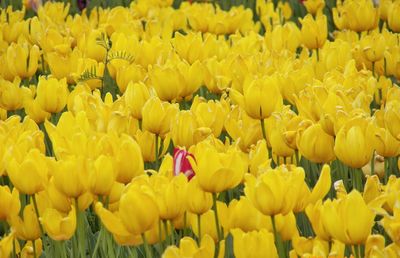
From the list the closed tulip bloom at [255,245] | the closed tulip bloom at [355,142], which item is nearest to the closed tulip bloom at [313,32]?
the closed tulip bloom at [355,142]

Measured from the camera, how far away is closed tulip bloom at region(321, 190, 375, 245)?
219 centimetres

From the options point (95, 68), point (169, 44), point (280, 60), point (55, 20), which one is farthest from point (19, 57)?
point (55, 20)

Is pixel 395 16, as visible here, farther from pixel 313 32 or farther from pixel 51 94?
pixel 51 94

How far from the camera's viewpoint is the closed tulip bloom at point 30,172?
256 centimetres

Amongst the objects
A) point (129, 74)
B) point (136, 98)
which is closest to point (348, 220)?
point (136, 98)

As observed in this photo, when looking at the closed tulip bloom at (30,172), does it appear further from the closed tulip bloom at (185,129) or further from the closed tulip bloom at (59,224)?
the closed tulip bloom at (185,129)

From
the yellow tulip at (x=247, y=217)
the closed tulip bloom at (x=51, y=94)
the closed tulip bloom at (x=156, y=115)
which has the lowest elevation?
the closed tulip bloom at (x=51, y=94)

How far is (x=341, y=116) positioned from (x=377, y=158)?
1.96 feet

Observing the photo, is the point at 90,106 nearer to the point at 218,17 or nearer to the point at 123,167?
the point at 123,167

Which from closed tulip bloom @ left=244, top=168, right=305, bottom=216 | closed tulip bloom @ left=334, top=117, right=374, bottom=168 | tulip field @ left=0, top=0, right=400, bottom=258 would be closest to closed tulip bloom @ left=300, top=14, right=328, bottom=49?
tulip field @ left=0, top=0, right=400, bottom=258

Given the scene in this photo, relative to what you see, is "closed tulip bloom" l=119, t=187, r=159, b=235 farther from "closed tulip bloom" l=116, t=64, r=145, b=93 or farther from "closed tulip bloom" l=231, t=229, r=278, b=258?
"closed tulip bloom" l=116, t=64, r=145, b=93

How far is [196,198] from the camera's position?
2434 mm

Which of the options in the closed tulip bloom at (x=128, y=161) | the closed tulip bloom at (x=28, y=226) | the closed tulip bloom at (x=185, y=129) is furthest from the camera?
the closed tulip bloom at (x=185, y=129)

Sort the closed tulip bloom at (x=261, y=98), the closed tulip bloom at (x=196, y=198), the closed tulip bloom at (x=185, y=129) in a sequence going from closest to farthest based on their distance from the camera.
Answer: the closed tulip bloom at (x=196, y=198) → the closed tulip bloom at (x=185, y=129) → the closed tulip bloom at (x=261, y=98)
